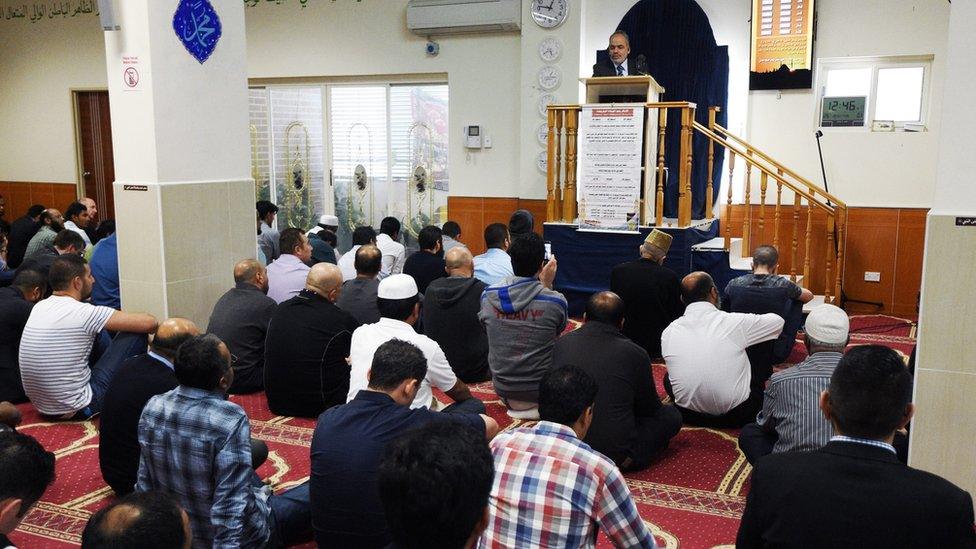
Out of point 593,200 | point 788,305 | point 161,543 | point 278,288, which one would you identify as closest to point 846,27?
point 593,200

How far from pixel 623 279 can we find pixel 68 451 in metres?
3.32

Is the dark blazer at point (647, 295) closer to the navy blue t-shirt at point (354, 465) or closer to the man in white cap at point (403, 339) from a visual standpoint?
the man in white cap at point (403, 339)

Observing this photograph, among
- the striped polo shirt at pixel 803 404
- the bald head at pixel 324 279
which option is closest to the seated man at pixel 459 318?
the bald head at pixel 324 279

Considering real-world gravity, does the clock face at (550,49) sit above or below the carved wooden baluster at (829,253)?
above

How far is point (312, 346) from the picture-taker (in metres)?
4.27

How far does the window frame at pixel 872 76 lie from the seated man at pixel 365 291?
4.75 m

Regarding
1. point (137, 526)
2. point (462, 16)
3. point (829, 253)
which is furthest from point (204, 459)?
point (462, 16)

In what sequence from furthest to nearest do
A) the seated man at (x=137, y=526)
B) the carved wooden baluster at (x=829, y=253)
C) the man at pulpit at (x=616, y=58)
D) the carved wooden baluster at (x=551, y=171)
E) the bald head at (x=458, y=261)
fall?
the carved wooden baluster at (x=551, y=171), the carved wooden baluster at (x=829, y=253), the man at pulpit at (x=616, y=58), the bald head at (x=458, y=261), the seated man at (x=137, y=526)

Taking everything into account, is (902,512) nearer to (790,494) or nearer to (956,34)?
(790,494)

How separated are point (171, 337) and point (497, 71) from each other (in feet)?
19.8

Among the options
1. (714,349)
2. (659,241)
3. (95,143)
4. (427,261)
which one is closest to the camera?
(714,349)

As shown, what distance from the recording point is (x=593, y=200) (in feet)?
22.6

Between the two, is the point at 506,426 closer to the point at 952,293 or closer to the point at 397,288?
the point at 397,288

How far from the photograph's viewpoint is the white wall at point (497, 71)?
7.36 m
